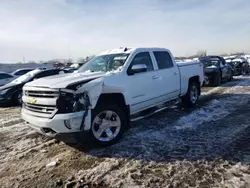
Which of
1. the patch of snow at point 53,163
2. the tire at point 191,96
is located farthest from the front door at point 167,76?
the patch of snow at point 53,163

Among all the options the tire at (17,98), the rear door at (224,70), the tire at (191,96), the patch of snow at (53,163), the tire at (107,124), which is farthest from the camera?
the rear door at (224,70)

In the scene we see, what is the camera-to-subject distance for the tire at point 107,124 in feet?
15.4

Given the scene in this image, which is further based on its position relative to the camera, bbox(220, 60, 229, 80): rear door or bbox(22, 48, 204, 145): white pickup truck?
bbox(220, 60, 229, 80): rear door

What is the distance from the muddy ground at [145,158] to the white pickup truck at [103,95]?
18.2 inches

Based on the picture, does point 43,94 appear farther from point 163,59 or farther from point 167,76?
point 163,59

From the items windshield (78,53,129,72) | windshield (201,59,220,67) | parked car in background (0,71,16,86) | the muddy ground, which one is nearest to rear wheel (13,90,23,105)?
the muddy ground

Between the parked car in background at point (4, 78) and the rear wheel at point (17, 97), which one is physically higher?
the parked car in background at point (4, 78)

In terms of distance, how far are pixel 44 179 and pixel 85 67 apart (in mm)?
3406

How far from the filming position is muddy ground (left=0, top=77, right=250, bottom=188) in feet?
11.8

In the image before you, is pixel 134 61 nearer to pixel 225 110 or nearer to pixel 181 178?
pixel 181 178

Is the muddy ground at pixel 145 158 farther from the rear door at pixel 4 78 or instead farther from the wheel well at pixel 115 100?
the rear door at pixel 4 78

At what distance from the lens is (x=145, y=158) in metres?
4.34

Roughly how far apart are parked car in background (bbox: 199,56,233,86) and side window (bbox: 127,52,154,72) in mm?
8922

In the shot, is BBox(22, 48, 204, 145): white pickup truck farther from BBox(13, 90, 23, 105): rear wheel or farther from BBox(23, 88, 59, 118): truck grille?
BBox(13, 90, 23, 105): rear wheel
